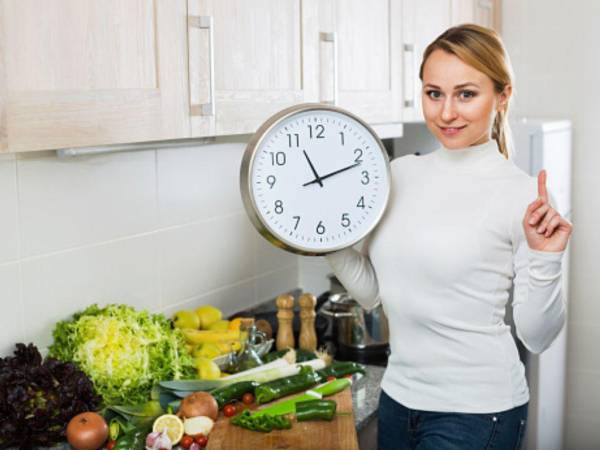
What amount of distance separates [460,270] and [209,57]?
685 mm

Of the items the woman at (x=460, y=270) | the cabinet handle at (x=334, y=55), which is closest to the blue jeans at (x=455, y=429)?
the woman at (x=460, y=270)

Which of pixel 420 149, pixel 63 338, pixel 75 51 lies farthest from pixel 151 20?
pixel 420 149

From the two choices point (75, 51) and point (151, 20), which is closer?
point (75, 51)

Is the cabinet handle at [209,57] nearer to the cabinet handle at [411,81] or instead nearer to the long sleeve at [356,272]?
the long sleeve at [356,272]

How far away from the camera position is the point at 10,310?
1977 millimetres

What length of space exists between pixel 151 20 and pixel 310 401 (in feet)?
2.83

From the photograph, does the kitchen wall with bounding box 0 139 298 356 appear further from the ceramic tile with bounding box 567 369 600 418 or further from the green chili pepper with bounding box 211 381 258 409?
the ceramic tile with bounding box 567 369 600 418

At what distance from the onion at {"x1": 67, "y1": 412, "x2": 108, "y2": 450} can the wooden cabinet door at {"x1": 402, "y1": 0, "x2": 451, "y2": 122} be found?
139cm

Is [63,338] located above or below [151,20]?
below

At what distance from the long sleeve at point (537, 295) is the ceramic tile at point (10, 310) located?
1.07m

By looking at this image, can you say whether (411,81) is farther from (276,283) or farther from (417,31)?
(276,283)

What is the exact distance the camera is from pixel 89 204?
2.17 m

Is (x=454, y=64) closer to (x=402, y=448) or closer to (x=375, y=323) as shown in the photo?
(x=402, y=448)

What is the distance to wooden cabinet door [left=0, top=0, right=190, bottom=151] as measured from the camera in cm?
141
